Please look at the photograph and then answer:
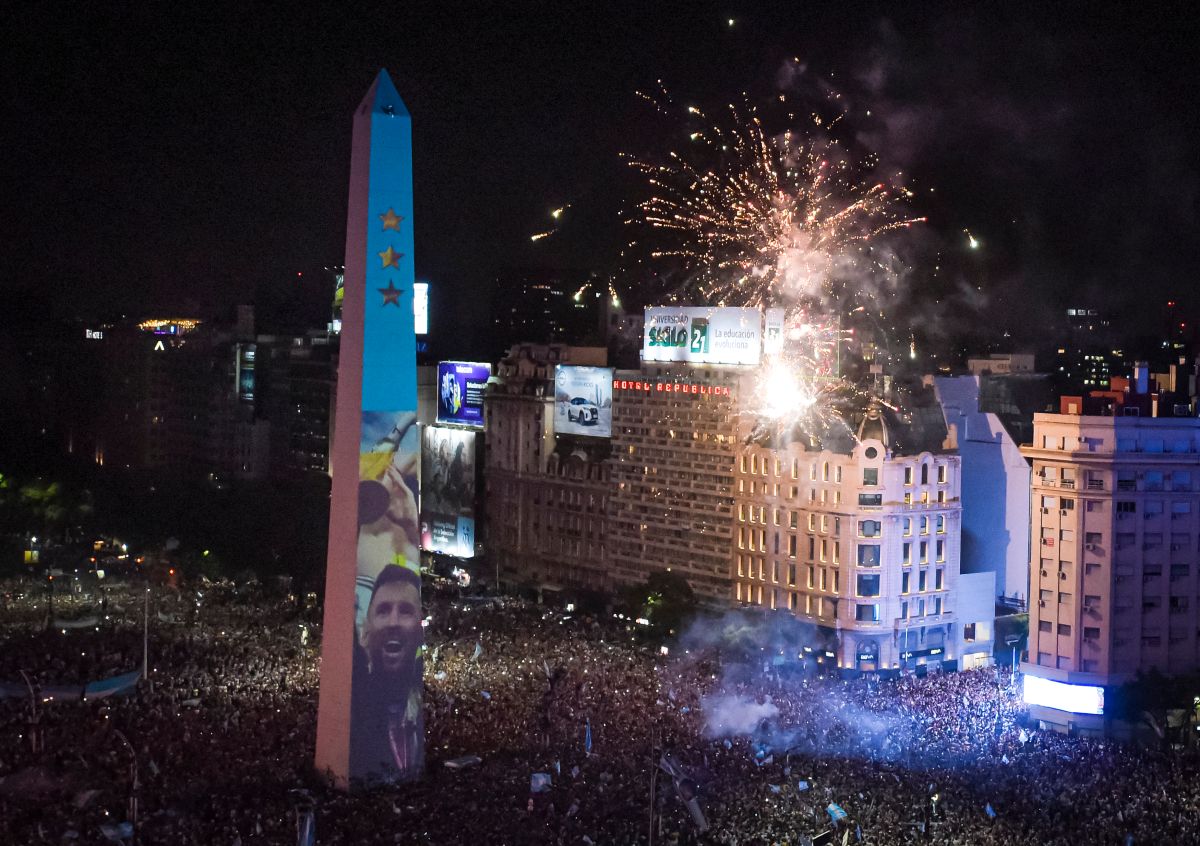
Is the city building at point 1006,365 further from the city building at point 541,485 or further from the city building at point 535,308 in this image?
the city building at point 535,308

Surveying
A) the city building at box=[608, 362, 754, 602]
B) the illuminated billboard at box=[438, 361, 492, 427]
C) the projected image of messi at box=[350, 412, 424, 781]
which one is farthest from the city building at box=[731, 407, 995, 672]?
the projected image of messi at box=[350, 412, 424, 781]

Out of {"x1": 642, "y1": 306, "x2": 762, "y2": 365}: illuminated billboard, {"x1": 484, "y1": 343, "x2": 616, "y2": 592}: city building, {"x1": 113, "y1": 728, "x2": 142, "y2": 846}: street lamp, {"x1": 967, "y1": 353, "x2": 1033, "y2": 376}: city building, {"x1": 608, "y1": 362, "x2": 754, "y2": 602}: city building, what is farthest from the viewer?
{"x1": 484, "y1": 343, "x2": 616, "y2": 592}: city building

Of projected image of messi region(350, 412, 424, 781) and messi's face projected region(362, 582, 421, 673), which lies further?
messi's face projected region(362, 582, 421, 673)

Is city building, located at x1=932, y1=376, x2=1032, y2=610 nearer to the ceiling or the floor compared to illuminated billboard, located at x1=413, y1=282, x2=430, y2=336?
nearer to the floor

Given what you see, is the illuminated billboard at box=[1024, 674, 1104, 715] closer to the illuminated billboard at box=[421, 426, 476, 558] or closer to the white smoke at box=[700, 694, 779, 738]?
the white smoke at box=[700, 694, 779, 738]

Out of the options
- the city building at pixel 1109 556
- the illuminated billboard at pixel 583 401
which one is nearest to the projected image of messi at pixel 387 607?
the city building at pixel 1109 556

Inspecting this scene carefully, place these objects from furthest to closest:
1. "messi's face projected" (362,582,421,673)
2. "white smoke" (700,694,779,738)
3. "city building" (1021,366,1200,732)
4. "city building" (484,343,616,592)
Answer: "city building" (484,343,616,592), "city building" (1021,366,1200,732), "white smoke" (700,694,779,738), "messi's face projected" (362,582,421,673)

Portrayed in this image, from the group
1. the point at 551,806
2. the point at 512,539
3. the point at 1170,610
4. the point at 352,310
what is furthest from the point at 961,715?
the point at 512,539

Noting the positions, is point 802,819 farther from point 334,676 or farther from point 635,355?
point 635,355
